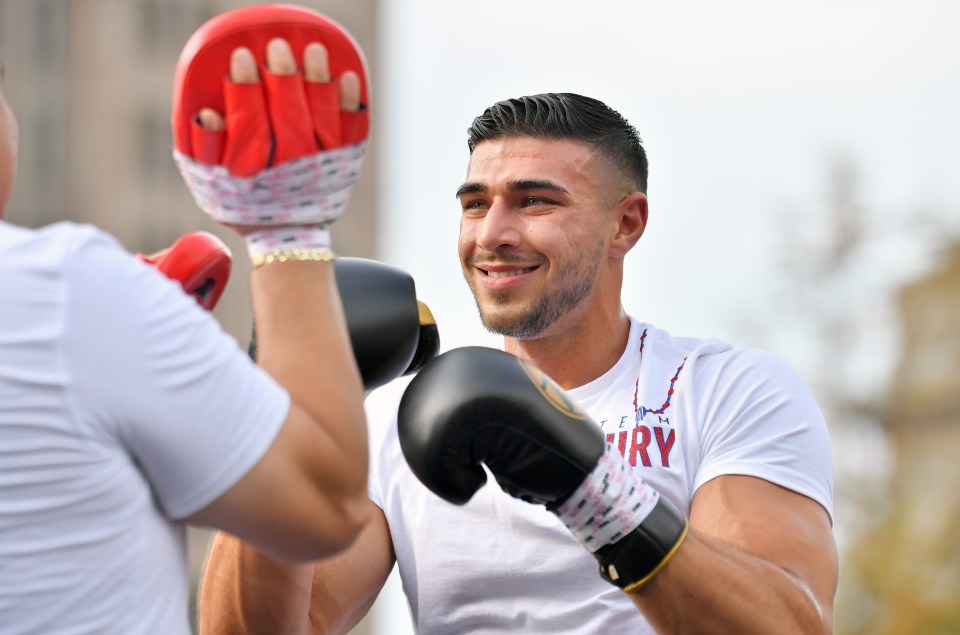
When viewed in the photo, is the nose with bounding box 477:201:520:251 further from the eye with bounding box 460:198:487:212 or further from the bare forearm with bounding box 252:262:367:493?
the bare forearm with bounding box 252:262:367:493

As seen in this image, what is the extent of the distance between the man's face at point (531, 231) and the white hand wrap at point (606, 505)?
1052 millimetres

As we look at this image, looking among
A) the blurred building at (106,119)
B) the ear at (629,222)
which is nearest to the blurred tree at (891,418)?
the ear at (629,222)

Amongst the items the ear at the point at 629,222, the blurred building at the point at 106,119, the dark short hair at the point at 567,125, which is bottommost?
the blurred building at the point at 106,119

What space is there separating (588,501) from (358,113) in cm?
103

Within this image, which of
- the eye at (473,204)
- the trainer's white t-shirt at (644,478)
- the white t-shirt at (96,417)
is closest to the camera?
the white t-shirt at (96,417)

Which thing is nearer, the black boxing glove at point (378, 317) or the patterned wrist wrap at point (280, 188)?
the patterned wrist wrap at point (280, 188)

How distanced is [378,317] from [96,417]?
1164 millimetres

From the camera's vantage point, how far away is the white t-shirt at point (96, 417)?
1.93 metres

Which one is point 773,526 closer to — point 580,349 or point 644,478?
point 644,478

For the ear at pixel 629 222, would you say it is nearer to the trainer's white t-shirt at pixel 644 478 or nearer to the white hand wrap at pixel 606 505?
the trainer's white t-shirt at pixel 644 478

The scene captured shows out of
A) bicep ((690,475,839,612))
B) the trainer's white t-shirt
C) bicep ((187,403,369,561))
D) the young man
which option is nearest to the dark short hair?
the young man

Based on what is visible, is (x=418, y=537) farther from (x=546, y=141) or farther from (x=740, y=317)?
(x=740, y=317)

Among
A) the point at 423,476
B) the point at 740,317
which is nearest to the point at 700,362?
the point at 423,476

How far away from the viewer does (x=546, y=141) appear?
13.6 ft
